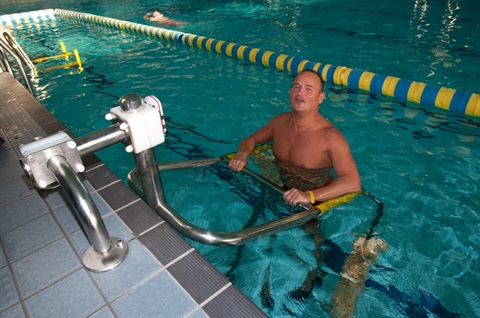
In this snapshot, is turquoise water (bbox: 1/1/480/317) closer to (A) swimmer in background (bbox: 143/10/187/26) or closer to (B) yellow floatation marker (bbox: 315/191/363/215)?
(B) yellow floatation marker (bbox: 315/191/363/215)

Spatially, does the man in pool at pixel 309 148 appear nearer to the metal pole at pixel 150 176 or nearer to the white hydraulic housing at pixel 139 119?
the metal pole at pixel 150 176

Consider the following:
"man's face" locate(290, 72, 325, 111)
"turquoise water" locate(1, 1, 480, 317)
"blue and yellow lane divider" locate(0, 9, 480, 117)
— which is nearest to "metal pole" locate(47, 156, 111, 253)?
"turquoise water" locate(1, 1, 480, 317)

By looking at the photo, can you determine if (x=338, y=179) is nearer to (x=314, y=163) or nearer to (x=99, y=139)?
(x=314, y=163)

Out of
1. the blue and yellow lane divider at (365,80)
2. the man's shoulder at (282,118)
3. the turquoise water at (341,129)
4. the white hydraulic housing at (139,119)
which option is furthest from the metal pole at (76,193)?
the blue and yellow lane divider at (365,80)

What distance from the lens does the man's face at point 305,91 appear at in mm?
2600

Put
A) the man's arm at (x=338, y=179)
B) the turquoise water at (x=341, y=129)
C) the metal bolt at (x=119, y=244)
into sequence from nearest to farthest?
the metal bolt at (x=119, y=244)
the man's arm at (x=338, y=179)
the turquoise water at (x=341, y=129)

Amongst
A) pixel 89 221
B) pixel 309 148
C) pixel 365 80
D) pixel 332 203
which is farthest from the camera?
pixel 365 80

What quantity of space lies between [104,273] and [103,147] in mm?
704

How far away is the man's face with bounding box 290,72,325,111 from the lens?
2.60 m

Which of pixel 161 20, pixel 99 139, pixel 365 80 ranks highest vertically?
pixel 99 139

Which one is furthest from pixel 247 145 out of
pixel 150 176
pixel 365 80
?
pixel 365 80

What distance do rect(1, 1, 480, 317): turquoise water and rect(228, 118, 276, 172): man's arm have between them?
48cm

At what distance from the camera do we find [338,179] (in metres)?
2.47

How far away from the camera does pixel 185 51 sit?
8.27m
